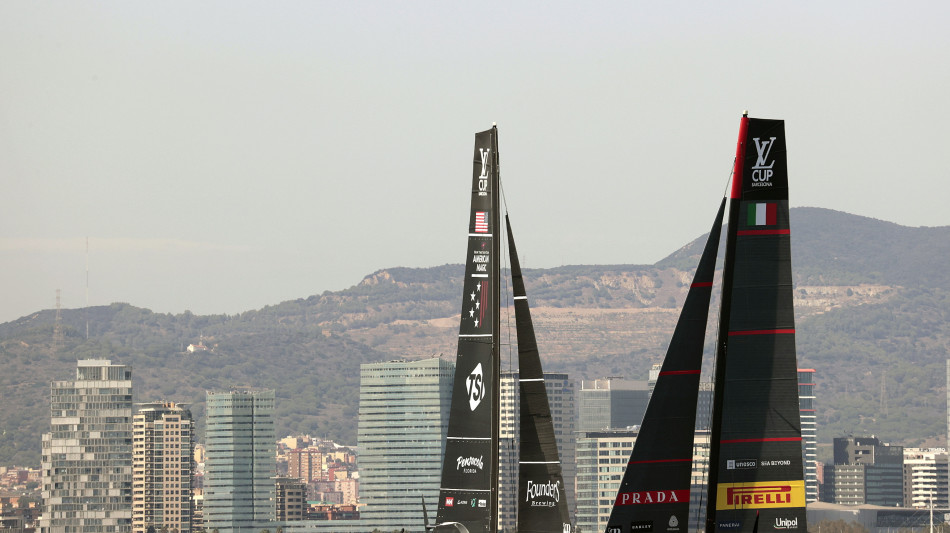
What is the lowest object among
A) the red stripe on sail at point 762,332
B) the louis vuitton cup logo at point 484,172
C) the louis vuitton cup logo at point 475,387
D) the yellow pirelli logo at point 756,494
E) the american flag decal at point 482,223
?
the yellow pirelli logo at point 756,494

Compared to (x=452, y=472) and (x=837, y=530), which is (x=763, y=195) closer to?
(x=452, y=472)

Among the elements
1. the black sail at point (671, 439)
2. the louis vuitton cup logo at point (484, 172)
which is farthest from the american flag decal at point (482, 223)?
the black sail at point (671, 439)

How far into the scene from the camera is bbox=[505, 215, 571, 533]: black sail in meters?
24.0

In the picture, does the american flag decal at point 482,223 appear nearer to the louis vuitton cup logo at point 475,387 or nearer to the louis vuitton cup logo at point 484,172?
the louis vuitton cup logo at point 484,172

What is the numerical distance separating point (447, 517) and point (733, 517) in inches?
301

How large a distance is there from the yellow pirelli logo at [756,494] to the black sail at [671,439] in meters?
→ 1.22

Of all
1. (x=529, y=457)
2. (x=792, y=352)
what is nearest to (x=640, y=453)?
(x=792, y=352)

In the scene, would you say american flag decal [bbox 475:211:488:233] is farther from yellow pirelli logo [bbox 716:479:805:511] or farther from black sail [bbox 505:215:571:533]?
yellow pirelli logo [bbox 716:479:805:511]

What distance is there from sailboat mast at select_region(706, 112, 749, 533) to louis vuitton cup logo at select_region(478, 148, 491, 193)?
739cm

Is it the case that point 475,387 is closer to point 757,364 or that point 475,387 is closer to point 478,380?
point 478,380

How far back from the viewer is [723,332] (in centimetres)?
1786

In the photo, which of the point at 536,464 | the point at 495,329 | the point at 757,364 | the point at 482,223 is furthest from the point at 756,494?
the point at 482,223

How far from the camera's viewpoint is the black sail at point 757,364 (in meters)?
17.8

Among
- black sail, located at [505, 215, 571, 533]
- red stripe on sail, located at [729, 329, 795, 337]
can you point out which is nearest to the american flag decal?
black sail, located at [505, 215, 571, 533]
